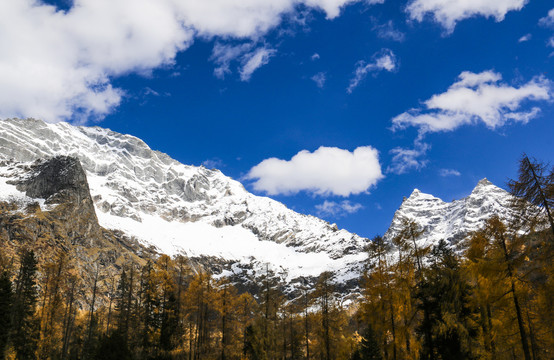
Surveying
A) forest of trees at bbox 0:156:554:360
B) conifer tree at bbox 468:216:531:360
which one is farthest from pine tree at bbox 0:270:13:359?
conifer tree at bbox 468:216:531:360

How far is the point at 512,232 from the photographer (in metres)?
20.0

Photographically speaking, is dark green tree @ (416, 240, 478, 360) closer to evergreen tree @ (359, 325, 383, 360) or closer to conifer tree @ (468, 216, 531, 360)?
conifer tree @ (468, 216, 531, 360)

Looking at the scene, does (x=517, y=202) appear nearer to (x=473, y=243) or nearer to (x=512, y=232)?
(x=512, y=232)

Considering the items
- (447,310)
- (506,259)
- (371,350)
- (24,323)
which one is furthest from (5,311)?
(506,259)

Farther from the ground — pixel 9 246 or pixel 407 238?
pixel 9 246

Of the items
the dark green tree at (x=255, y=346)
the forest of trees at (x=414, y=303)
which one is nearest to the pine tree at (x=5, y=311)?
the forest of trees at (x=414, y=303)

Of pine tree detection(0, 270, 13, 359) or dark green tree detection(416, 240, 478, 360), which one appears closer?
dark green tree detection(416, 240, 478, 360)

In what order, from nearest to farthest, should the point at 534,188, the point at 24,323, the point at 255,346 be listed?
the point at 534,188, the point at 255,346, the point at 24,323

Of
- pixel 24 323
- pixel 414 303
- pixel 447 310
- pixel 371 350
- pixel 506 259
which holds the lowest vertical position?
pixel 371 350

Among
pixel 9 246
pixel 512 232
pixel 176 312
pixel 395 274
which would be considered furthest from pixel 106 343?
pixel 9 246

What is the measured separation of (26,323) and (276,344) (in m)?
30.9

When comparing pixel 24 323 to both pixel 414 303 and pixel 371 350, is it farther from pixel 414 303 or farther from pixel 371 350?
pixel 414 303

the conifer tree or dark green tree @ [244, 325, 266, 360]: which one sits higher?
the conifer tree

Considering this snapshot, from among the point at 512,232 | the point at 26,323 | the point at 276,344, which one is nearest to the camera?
the point at 512,232
